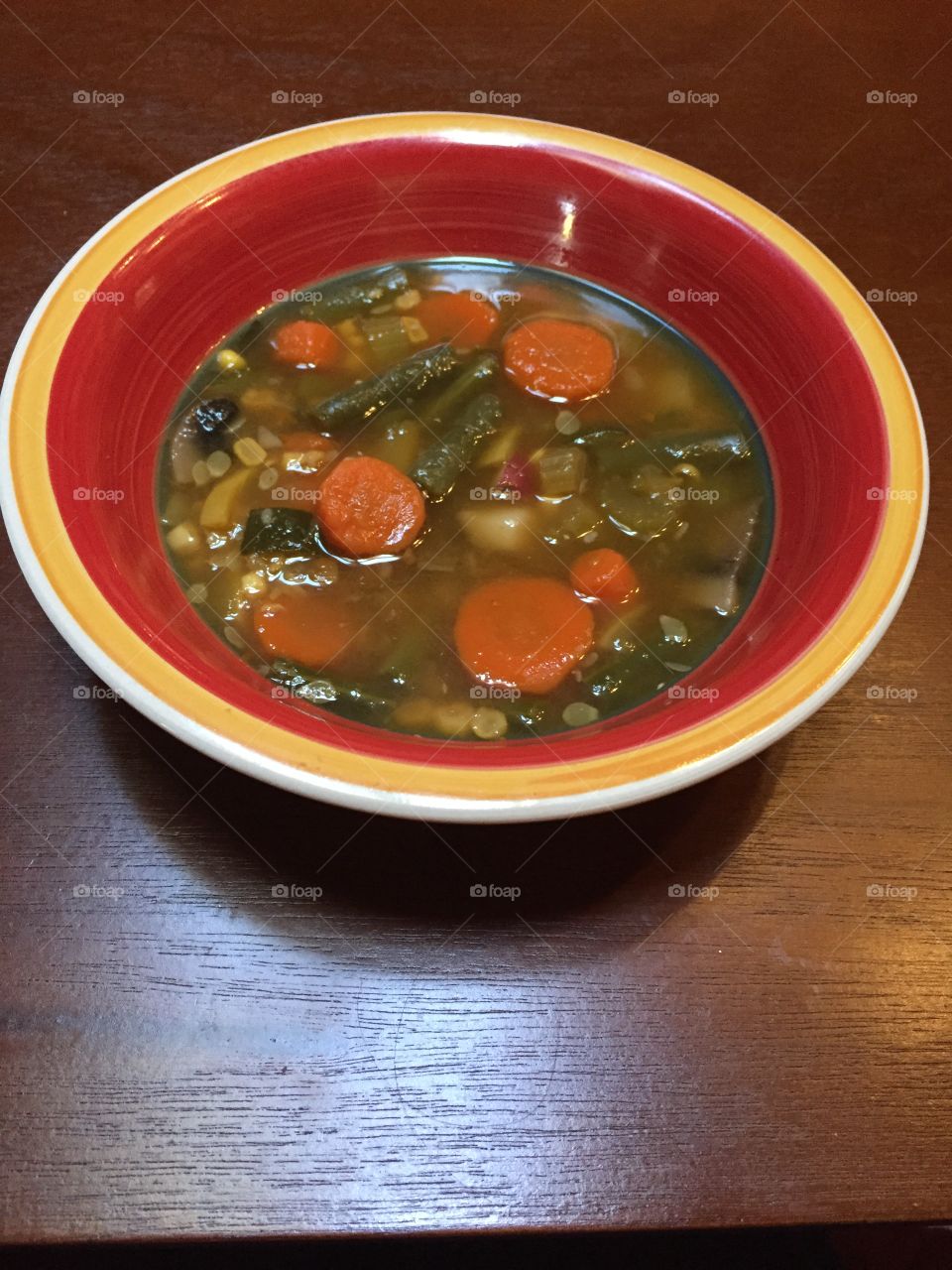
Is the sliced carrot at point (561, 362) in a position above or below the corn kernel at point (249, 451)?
above

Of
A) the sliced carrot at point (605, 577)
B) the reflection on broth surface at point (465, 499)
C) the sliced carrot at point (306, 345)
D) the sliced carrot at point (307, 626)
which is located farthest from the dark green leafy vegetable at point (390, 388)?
the sliced carrot at point (605, 577)

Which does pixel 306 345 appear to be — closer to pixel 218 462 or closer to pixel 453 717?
pixel 218 462

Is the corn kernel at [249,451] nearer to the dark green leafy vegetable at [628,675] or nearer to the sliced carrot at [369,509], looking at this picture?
the sliced carrot at [369,509]

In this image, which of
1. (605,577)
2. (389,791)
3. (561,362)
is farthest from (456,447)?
(389,791)

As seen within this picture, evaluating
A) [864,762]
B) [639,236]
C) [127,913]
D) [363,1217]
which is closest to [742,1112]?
[363,1217]

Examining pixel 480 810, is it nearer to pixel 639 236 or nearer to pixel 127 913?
pixel 127 913
